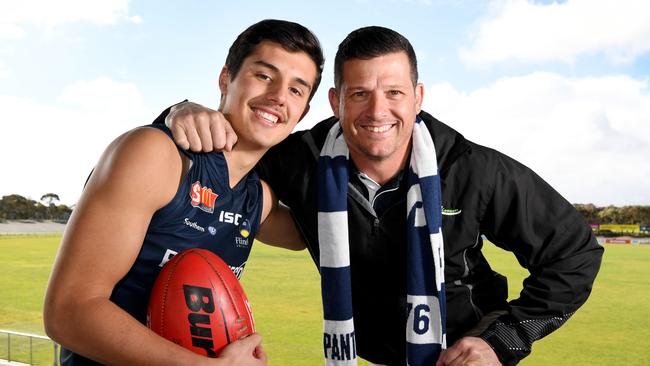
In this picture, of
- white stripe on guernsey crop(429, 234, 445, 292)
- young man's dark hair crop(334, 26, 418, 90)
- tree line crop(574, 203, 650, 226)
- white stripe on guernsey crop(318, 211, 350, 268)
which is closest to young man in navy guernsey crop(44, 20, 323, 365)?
young man's dark hair crop(334, 26, 418, 90)

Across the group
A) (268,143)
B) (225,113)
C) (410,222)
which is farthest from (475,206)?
(225,113)

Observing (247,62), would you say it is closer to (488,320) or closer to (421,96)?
(421,96)

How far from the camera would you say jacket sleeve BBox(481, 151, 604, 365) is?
3.08 m

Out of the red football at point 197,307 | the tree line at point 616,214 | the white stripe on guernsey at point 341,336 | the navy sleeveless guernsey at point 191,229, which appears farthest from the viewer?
the tree line at point 616,214

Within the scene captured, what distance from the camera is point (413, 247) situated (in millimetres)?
3143

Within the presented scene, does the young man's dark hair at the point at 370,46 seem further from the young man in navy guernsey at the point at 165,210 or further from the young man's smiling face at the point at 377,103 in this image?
the young man in navy guernsey at the point at 165,210

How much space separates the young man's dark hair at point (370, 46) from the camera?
9.92 ft

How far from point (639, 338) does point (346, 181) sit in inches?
906

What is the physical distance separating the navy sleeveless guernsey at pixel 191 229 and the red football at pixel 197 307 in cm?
13

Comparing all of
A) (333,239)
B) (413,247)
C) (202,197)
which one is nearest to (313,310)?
(333,239)

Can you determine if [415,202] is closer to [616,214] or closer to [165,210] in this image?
[165,210]

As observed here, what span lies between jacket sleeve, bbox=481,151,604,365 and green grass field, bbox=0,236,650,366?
11441mm

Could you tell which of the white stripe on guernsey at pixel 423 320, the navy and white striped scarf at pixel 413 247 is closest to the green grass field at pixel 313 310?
the navy and white striped scarf at pixel 413 247

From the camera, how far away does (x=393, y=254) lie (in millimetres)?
3234
